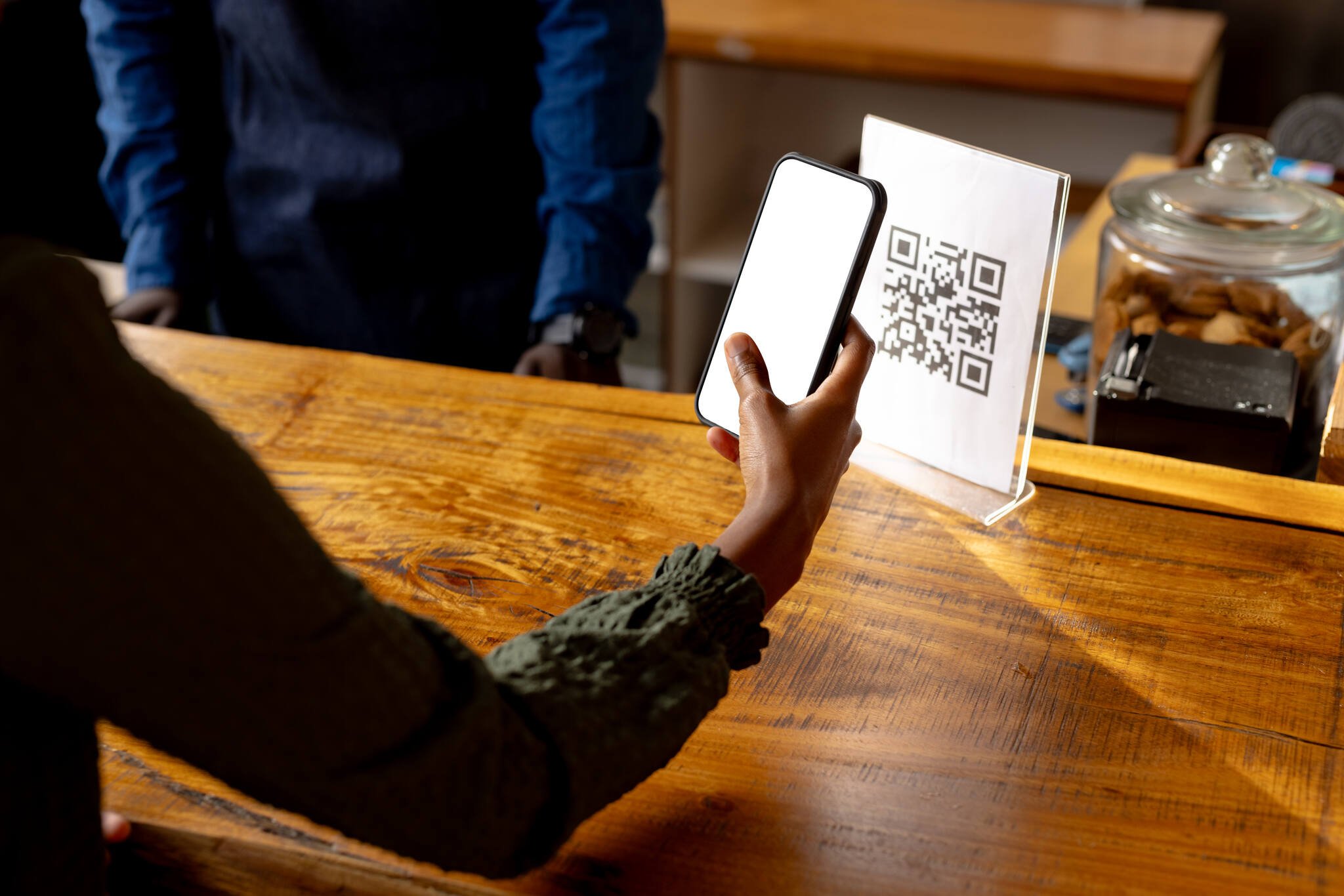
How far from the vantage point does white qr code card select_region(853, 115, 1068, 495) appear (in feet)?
2.42

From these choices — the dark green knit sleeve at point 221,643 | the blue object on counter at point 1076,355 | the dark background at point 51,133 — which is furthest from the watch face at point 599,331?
the dark background at point 51,133

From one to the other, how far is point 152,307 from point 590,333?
519 millimetres

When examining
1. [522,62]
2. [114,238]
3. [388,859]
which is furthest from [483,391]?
[114,238]

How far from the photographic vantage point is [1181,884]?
0.51 metres

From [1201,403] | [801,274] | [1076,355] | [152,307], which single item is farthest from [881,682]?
[152,307]

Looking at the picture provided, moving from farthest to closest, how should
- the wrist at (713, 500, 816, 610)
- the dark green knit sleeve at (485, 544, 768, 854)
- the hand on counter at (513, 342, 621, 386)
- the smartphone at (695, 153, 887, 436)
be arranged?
the hand on counter at (513, 342, 621, 386) → the smartphone at (695, 153, 887, 436) → the wrist at (713, 500, 816, 610) → the dark green knit sleeve at (485, 544, 768, 854)

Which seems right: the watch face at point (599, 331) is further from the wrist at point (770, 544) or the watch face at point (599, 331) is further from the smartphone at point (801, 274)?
the wrist at point (770, 544)

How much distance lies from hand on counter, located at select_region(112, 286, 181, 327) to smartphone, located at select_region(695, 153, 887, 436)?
0.82m

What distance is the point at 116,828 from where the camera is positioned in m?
0.56

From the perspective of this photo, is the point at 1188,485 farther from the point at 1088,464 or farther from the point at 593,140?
the point at 593,140

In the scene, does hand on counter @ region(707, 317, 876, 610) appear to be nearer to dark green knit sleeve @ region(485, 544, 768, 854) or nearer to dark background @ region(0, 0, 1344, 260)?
dark green knit sleeve @ region(485, 544, 768, 854)

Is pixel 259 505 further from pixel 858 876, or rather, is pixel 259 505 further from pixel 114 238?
pixel 114 238

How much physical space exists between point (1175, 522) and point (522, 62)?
3.09ft

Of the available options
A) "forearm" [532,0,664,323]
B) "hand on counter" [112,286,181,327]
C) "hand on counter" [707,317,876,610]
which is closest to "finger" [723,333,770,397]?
"hand on counter" [707,317,876,610]
